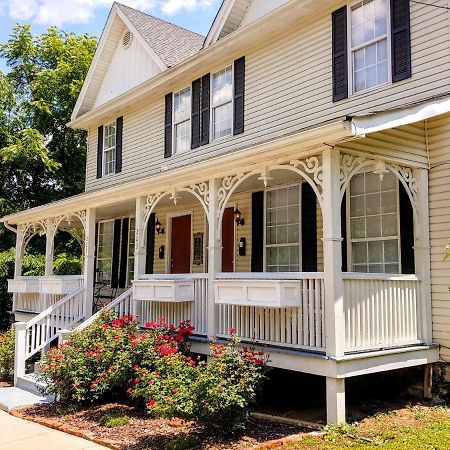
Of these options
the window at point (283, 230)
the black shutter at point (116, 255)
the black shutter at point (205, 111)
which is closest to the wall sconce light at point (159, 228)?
the black shutter at point (116, 255)

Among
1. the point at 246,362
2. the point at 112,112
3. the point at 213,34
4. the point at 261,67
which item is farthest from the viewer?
the point at 112,112

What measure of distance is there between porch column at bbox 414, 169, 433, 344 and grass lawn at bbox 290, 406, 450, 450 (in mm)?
1180

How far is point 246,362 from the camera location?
6.28m

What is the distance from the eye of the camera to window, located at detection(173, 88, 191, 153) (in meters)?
12.8

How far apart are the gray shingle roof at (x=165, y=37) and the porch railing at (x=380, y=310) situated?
28.1 ft

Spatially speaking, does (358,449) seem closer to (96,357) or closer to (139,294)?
(96,357)

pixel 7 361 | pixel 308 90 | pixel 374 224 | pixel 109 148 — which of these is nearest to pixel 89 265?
pixel 7 361

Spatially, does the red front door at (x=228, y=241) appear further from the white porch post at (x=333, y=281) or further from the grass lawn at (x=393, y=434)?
the grass lawn at (x=393, y=434)

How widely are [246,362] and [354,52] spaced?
5811 millimetres

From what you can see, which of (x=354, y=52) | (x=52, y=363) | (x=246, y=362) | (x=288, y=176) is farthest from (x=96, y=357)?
(x=354, y=52)

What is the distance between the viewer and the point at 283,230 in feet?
33.8

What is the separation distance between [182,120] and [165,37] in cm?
347

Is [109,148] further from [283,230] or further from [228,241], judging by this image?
[283,230]

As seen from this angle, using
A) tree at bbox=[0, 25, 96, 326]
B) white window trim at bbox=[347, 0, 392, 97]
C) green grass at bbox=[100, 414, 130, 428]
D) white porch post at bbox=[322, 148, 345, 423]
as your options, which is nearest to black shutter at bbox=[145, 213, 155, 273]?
white window trim at bbox=[347, 0, 392, 97]
